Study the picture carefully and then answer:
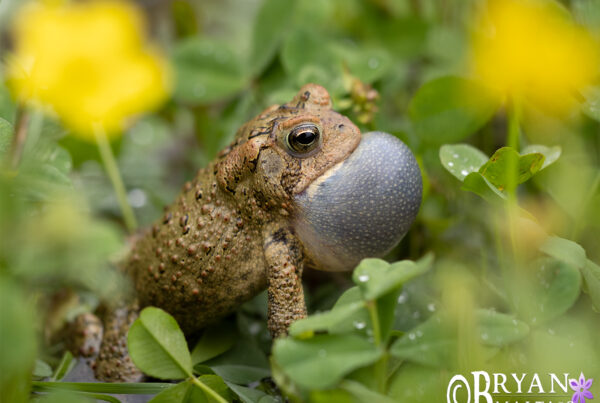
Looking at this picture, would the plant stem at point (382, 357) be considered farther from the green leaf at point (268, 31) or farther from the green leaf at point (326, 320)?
the green leaf at point (268, 31)

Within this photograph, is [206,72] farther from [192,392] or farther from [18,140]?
[192,392]

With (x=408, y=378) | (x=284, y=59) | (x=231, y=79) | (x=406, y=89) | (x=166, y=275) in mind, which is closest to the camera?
(x=408, y=378)

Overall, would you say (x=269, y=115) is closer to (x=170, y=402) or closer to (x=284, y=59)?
(x=284, y=59)

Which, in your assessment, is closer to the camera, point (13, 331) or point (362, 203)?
point (13, 331)

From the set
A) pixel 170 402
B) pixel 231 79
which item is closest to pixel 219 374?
pixel 170 402

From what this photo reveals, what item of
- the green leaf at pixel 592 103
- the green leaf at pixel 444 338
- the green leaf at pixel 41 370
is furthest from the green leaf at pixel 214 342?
the green leaf at pixel 592 103

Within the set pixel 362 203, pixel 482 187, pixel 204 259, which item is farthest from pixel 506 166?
pixel 204 259

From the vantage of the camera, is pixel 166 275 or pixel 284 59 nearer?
pixel 166 275
